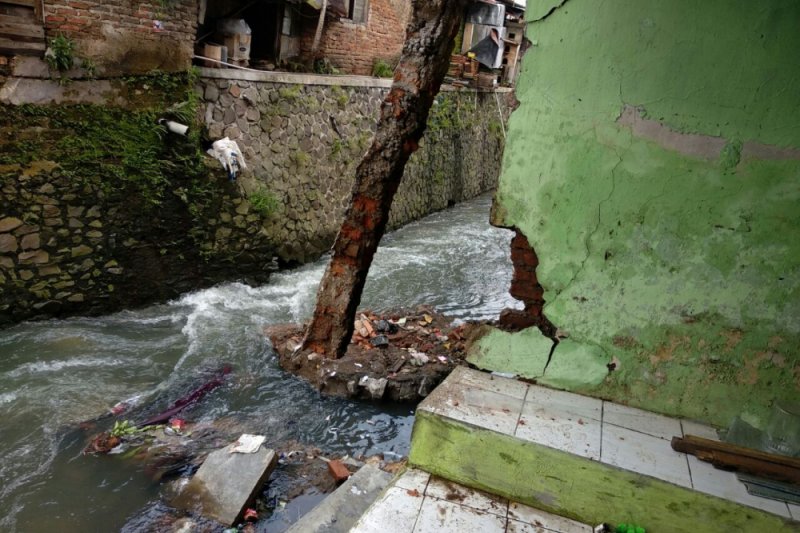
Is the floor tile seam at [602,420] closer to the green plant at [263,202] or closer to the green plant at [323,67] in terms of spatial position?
the green plant at [263,202]

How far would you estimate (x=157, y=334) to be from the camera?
686cm

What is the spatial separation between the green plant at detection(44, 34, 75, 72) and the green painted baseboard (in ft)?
19.4

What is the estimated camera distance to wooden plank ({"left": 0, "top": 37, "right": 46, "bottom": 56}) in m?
5.85

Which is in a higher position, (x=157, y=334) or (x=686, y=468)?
(x=686, y=468)

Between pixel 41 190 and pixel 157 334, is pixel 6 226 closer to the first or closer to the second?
pixel 41 190

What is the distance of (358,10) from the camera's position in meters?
12.6

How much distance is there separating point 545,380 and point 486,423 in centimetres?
65

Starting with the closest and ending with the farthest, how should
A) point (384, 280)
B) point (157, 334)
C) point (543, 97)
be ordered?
point (543, 97), point (157, 334), point (384, 280)

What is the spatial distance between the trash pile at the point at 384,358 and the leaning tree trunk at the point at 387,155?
3.64ft

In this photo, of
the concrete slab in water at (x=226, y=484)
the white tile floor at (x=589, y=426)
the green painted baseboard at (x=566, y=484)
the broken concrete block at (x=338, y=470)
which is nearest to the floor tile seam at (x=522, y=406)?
the white tile floor at (x=589, y=426)

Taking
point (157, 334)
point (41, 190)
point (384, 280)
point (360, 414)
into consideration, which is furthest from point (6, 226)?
point (384, 280)

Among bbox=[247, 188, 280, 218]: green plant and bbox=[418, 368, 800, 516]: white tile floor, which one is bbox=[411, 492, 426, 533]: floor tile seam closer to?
bbox=[418, 368, 800, 516]: white tile floor

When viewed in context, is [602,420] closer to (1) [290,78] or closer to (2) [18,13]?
(2) [18,13]

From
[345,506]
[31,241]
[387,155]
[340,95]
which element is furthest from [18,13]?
[345,506]
